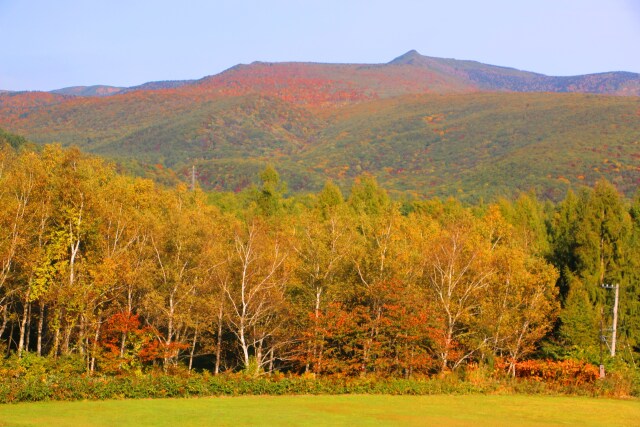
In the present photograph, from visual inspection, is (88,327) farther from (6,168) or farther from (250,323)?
(6,168)

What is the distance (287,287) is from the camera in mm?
40688

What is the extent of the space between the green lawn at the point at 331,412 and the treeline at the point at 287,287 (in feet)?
19.4

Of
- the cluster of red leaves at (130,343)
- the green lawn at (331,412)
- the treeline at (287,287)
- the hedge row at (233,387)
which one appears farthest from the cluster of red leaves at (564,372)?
the cluster of red leaves at (130,343)

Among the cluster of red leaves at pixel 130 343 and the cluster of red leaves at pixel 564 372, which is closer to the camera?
the cluster of red leaves at pixel 564 372

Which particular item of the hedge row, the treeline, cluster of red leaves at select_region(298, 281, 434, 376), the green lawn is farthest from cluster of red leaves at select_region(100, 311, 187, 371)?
the green lawn

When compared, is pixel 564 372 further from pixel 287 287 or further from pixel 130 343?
pixel 130 343

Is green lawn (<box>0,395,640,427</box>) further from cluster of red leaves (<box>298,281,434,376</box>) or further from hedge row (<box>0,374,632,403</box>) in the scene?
cluster of red leaves (<box>298,281,434,376</box>)

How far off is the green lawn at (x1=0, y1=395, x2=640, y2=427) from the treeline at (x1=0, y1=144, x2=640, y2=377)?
5.92 m

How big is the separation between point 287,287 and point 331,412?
14.2m

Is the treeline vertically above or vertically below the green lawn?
above

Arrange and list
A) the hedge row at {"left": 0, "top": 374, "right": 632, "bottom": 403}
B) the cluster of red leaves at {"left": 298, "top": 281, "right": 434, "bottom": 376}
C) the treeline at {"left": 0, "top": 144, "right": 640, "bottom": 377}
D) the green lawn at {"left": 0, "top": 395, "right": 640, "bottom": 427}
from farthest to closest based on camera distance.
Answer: the cluster of red leaves at {"left": 298, "top": 281, "right": 434, "bottom": 376}
the treeline at {"left": 0, "top": 144, "right": 640, "bottom": 377}
the hedge row at {"left": 0, "top": 374, "right": 632, "bottom": 403}
the green lawn at {"left": 0, "top": 395, "right": 640, "bottom": 427}

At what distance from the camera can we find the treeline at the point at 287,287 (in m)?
36.3

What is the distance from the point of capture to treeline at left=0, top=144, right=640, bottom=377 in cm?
3634

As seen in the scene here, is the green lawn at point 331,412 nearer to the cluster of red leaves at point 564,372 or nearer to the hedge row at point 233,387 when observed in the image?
the hedge row at point 233,387
